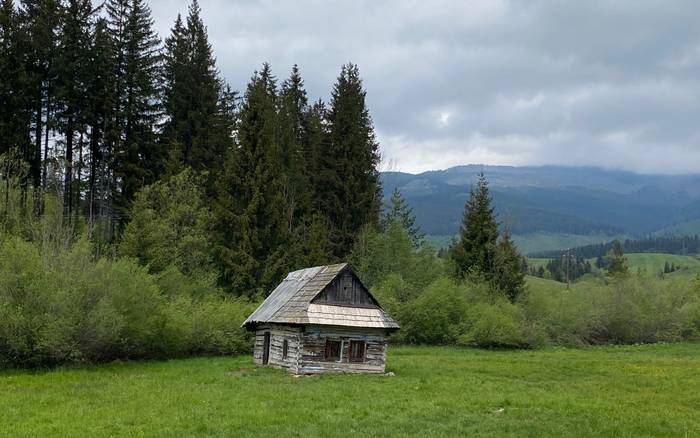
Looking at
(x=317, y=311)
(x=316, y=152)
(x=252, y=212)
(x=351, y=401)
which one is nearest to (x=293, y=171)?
(x=316, y=152)

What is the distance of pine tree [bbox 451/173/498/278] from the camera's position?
206 ft

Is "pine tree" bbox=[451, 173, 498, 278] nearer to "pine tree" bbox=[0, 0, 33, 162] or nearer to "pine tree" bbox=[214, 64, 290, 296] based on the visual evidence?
"pine tree" bbox=[214, 64, 290, 296]

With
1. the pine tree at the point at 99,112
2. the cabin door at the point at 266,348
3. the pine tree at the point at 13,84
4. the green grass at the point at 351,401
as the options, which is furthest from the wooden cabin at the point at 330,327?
the pine tree at the point at 13,84

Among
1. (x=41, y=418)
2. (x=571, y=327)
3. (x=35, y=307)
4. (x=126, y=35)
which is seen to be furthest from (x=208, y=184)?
(x=41, y=418)

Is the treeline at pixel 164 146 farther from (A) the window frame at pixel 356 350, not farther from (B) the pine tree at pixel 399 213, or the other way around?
(A) the window frame at pixel 356 350

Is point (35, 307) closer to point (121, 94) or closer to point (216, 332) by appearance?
point (216, 332)

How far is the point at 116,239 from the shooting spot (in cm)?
4856

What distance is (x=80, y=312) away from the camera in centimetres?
2952

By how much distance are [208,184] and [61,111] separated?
1396cm

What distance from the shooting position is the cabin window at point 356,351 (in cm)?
3231

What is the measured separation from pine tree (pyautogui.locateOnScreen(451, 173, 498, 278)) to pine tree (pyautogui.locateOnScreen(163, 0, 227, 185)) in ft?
84.9

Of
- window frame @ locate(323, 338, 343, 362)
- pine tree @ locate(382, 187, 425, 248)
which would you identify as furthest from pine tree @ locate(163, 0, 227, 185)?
window frame @ locate(323, 338, 343, 362)

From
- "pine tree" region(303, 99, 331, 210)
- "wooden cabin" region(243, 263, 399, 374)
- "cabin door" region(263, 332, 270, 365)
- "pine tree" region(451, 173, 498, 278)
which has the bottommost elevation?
"cabin door" region(263, 332, 270, 365)

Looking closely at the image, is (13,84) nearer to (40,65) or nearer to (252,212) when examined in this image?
(40,65)
